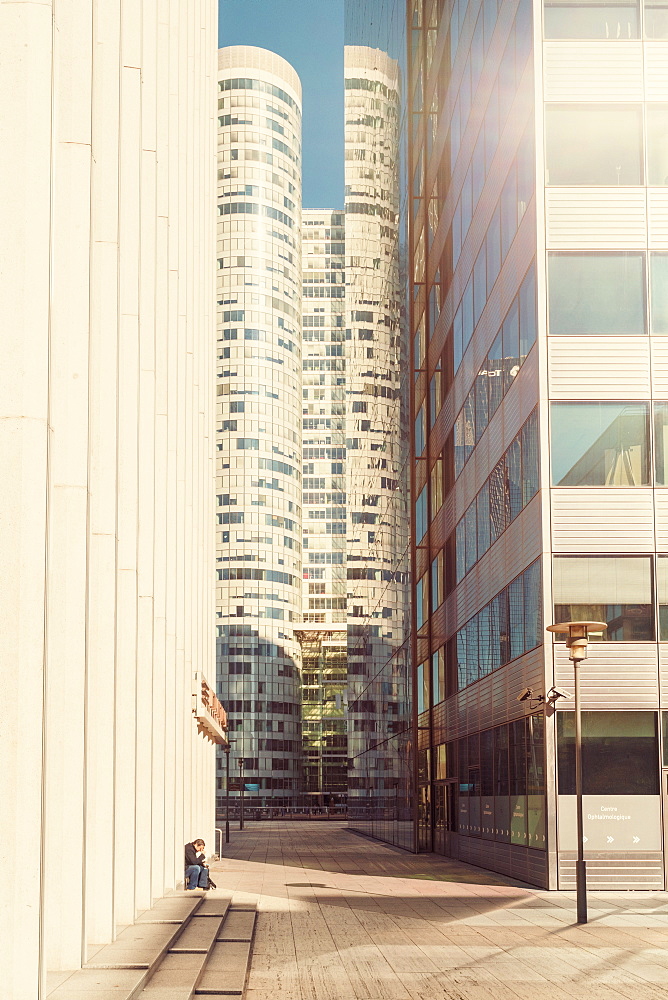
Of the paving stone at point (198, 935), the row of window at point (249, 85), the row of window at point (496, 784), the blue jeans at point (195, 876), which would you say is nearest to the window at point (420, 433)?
the row of window at point (496, 784)

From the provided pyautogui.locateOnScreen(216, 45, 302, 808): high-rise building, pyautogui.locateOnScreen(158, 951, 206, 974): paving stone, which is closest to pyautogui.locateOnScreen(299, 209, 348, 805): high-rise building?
pyautogui.locateOnScreen(216, 45, 302, 808): high-rise building

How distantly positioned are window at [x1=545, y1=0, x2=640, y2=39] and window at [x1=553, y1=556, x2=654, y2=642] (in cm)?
1351

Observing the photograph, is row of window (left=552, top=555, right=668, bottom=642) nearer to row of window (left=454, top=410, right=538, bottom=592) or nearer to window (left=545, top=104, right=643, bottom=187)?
row of window (left=454, top=410, right=538, bottom=592)

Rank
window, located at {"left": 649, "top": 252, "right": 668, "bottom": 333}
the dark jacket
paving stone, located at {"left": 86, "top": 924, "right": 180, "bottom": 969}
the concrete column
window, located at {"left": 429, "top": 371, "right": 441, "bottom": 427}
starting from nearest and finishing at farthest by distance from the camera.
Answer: the concrete column, paving stone, located at {"left": 86, "top": 924, "right": 180, "bottom": 969}, the dark jacket, window, located at {"left": 649, "top": 252, "right": 668, "bottom": 333}, window, located at {"left": 429, "top": 371, "right": 441, "bottom": 427}

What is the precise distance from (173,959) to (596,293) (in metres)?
20.2

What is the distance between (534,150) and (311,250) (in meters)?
148

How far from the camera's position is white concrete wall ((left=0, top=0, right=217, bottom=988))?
36.8 feet

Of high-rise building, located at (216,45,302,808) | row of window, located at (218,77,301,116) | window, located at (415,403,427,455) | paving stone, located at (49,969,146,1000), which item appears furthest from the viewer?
row of window, located at (218,77,301,116)

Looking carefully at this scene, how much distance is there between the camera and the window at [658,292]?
31.1 meters

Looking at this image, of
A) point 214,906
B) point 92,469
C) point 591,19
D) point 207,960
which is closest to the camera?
point 92,469

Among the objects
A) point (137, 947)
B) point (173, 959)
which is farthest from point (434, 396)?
point (137, 947)

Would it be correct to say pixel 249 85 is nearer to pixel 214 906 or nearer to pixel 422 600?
pixel 422 600

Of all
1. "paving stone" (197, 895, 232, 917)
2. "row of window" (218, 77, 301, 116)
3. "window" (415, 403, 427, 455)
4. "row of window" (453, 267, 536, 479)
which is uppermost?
"row of window" (218, 77, 301, 116)

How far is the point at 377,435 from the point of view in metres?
62.7
